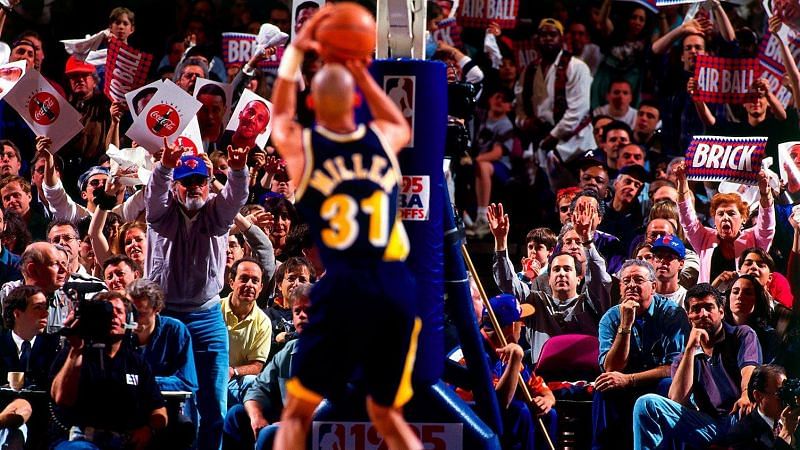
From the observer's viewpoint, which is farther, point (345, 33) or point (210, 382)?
point (210, 382)

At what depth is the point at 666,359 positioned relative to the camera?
9875 mm

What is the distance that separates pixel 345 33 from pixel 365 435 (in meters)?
2.43

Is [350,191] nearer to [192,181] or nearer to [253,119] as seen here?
[192,181]

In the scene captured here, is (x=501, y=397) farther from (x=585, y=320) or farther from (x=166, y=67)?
(x=166, y=67)

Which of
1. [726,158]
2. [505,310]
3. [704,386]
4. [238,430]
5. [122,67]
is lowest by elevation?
[238,430]

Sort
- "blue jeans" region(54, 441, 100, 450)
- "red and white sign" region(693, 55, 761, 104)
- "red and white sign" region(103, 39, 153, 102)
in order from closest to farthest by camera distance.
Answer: "blue jeans" region(54, 441, 100, 450) < "red and white sign" region(693, 55, 761, 104) < "red and white sign" region(103, 39, 153, 102)

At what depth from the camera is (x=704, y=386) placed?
31.2 feet

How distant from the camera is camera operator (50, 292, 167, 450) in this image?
8.59m

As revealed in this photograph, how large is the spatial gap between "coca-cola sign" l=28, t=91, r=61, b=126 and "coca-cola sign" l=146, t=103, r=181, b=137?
4.05 feet

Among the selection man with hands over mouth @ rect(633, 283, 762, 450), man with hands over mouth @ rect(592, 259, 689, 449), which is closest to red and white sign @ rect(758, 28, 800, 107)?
man with hands over mouth @ rect(592, 259, 689, 449)

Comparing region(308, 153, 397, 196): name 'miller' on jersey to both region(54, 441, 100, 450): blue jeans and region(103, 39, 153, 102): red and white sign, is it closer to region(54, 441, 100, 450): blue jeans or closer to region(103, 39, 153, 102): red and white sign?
region(54, 441, 100, 450): blue jeans

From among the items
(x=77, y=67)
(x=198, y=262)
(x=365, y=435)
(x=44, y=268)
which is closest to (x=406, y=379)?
(x=365, y=435)

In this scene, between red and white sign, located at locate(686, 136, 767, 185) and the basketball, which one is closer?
the basketball

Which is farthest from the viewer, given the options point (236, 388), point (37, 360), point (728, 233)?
point (728, 233)
